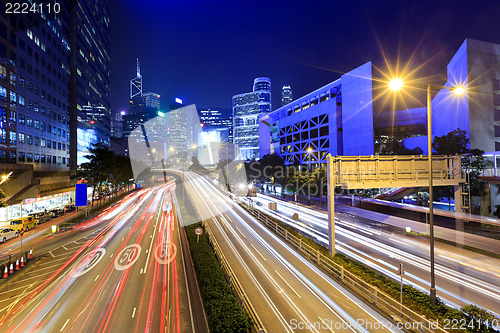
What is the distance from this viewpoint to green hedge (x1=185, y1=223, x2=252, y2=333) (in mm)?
8906

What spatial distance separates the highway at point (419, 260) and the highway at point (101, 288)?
1288 centimetres

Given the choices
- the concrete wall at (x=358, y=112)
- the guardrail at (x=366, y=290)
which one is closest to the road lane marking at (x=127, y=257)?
the guardrail at (x=366, y=290)

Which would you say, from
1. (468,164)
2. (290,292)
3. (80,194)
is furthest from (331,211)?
(80,194)

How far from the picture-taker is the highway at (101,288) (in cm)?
1112

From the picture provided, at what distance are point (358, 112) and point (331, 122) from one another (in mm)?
10373

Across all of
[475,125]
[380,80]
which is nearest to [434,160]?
[475,125]

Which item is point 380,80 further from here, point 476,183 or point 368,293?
point 368,293

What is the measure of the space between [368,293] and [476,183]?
24.8m

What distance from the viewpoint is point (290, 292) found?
1266 centimetres

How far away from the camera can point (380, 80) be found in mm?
56688

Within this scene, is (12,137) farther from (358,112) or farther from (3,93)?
(358,112)

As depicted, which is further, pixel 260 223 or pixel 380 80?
pixel 380 80

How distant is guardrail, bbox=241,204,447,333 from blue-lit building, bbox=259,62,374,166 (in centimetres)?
2721

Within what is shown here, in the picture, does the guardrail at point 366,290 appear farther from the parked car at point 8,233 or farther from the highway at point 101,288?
the parked car at point 8,233
